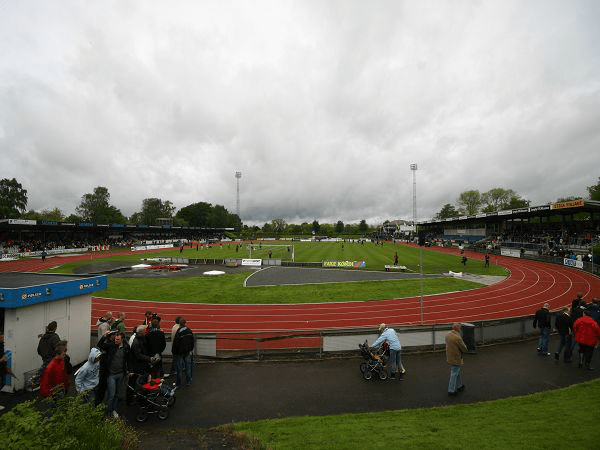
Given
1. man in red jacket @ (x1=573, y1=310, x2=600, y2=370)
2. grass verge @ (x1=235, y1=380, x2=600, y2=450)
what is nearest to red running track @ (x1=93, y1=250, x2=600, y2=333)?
man in red jacket @ (x1=573, y1=310, x2=600, y2=370)

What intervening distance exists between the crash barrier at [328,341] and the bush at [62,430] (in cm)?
545

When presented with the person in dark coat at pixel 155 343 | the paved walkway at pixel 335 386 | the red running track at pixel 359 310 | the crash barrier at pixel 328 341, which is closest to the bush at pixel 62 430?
the paved walkway at pixel 335 386

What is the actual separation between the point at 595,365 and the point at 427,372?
5.37 metres

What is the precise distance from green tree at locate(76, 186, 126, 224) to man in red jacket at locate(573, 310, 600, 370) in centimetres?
11992

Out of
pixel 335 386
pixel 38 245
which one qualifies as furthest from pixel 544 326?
pixel 38 245

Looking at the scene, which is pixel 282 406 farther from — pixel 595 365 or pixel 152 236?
pixel 152 236

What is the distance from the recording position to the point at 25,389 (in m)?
8.86

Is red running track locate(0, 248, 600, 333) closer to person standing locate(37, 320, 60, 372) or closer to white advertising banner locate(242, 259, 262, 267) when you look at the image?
person standing locate(37, 320, 60, 372)

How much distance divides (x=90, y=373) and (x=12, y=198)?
4050 inches

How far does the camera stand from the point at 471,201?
118 metres

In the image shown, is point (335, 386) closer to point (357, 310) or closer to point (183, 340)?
point (183, 340)

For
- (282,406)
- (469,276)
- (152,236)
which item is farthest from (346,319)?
(152,236)

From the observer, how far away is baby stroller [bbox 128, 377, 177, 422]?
7.23m

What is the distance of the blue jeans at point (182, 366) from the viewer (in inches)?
342
